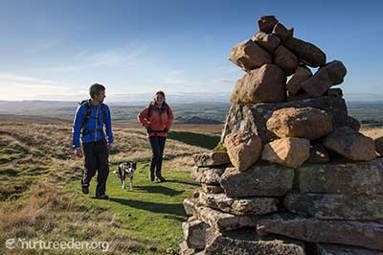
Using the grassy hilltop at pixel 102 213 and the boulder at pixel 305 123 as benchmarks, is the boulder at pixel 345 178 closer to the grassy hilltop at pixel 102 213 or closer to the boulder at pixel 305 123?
the boulder at pixel 305 123

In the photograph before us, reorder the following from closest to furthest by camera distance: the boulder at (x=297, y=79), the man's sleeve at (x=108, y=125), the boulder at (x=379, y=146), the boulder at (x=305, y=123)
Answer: the boulder at (x=305, y=123)
the boulder at (x=379, y=146)
the boulder at (x=297, y=79)
the man's sleeve at (x=108, y=125)

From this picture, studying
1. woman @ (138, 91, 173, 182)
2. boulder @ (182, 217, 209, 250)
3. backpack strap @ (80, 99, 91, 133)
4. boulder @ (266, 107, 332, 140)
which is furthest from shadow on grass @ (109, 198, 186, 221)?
boulder @ (266, 107, 332, 140)

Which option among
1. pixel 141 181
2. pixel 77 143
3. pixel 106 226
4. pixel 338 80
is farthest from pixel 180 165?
pixel 338 80

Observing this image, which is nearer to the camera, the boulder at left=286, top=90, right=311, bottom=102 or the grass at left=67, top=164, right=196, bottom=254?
the boulder at left=286, top=90, right=311, bottom=102

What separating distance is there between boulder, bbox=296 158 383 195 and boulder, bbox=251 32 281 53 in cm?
266

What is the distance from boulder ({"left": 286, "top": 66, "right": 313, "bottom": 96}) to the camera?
7.54 m

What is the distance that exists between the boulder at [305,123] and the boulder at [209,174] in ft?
4.59

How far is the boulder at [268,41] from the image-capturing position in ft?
25.3

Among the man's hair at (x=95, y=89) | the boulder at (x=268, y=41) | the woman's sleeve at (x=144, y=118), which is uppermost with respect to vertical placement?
the boulder at (x=268, y=41)

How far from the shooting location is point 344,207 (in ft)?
20.6

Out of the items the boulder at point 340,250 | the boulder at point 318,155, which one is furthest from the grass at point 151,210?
the boulder at point 318,155

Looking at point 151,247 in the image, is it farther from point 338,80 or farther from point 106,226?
point 338,80

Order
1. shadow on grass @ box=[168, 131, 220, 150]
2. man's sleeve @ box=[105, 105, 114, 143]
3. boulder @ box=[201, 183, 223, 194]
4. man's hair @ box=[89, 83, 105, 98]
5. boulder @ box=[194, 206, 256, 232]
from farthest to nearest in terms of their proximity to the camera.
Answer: shadow on grass @ box=[168, 131, 220, 150]
man's sleeve @ box=[105, 105, 114, 143]
man's hair @ box=[89, 83, 105, 98]
boulder @ box=[201, 183, 223, 194]
boulder @ box=[194, 206, 256, 232]

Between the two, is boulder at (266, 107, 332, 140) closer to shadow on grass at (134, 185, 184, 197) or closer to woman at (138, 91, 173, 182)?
shadow on grass at (134, 185, 184, 197)
